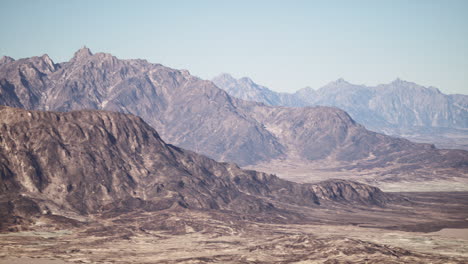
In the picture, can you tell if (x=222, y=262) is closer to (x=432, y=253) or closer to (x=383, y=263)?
(x=383, y=263)

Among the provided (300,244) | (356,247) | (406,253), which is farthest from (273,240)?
(406,253)

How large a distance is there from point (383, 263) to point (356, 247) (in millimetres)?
16427

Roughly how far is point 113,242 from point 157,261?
3128cm

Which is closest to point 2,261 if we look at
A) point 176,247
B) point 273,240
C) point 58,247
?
point 58,247

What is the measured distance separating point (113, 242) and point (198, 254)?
3170cm

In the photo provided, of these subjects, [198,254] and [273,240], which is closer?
[198,254]

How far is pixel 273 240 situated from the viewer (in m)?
197

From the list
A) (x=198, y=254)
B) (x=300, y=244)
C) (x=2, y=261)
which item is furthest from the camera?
(x=300, y=244)

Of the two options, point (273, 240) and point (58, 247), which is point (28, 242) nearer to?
point (58, 247)

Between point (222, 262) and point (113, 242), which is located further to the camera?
point (113, 242)

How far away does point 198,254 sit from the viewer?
174750 millimetres

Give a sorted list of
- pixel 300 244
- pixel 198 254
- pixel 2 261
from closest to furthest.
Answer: pixel 2 261, pixel 198 254, pixel 300 244

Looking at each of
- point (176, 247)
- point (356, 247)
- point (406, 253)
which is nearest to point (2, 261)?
point (176, 247)

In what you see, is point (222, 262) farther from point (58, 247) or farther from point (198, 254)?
point (58, 247)
